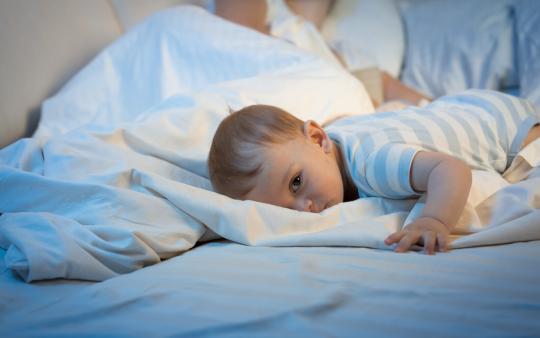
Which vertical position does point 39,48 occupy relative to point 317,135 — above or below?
above

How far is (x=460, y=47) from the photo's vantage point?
193cm

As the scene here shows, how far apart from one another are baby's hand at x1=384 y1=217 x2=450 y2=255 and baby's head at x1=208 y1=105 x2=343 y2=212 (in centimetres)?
21

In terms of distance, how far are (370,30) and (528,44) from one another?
2.11 ft

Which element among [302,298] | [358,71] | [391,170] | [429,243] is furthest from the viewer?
[358,71]

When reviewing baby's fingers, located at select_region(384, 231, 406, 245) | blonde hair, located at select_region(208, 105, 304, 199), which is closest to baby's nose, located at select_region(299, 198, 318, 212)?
blonde hair, located at select_region(208, 105, 304, 199)

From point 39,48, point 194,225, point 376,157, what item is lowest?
point 194,225

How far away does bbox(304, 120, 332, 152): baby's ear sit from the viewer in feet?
3.35

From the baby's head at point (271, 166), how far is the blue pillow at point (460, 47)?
1.13m

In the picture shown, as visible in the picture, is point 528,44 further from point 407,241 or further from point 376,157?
point 407,241

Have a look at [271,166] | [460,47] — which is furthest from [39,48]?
[460,47]

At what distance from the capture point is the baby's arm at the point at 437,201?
765 millimetres

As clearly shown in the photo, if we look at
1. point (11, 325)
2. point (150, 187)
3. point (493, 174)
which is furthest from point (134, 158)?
point (493, 174)

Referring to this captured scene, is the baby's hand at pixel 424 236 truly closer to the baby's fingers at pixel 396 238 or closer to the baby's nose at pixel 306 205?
the baby's fingers at pixel 396 238

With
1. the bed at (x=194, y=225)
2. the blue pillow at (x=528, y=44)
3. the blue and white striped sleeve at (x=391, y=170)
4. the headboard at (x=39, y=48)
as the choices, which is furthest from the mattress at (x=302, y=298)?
the blue pillow at (x=528, y=44)
